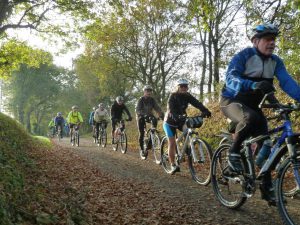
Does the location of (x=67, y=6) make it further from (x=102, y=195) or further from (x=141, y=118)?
(x=102, y=195)

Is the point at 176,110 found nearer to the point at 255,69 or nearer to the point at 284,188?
the point at 255,69

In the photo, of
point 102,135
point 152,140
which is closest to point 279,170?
point 152,140

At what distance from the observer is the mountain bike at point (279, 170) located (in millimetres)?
3924

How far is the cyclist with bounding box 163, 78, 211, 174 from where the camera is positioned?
8.17 meters

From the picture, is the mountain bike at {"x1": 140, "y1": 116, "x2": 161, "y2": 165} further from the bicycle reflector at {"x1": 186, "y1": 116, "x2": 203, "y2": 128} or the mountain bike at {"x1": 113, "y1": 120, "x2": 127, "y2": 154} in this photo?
the bicycle reflector at {"x1": 186, "y1": 116, "x2": 203, "y2": 128}

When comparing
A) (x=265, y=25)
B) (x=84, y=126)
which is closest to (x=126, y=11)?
(x=265, y=25)

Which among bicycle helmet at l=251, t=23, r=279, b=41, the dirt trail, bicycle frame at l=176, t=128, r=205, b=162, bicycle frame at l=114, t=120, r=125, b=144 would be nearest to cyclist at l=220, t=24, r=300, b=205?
bicycle helmet at l=251, t=23, r=279, b=41

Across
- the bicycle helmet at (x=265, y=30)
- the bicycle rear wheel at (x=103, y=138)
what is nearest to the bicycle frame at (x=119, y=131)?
the bicycle rear wheel at (x=103, y=138)

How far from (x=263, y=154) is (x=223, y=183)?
1.22m

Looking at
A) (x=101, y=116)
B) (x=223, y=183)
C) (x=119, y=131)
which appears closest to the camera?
(x=223, y=183)

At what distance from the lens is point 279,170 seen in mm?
4012

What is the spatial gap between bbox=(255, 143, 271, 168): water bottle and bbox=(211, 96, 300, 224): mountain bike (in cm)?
11

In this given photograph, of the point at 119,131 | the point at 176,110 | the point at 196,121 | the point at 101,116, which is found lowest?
the point at 119,131

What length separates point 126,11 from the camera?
2681cm
